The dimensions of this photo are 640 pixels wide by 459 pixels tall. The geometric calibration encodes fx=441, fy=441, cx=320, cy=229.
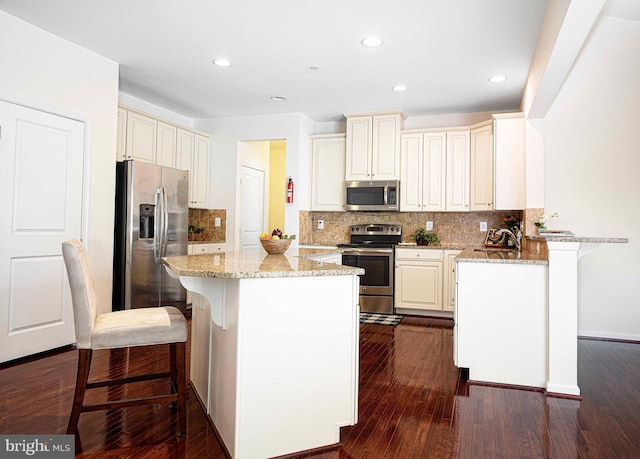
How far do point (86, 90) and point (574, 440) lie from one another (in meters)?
4.34

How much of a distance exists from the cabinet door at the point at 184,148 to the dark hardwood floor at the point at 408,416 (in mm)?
2650

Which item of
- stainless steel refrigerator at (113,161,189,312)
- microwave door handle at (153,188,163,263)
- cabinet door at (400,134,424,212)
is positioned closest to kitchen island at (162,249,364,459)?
stainless steel refrigerator at (113,161,189,312)

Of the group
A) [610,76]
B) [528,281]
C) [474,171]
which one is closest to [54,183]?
[528,281]

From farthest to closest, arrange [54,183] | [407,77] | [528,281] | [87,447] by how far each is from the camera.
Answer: [407,77]
[54,183]
[528,281]
[87,447]

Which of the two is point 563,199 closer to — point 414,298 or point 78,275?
point 414,298

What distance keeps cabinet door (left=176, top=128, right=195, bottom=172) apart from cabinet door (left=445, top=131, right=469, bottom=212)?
326 centimetres

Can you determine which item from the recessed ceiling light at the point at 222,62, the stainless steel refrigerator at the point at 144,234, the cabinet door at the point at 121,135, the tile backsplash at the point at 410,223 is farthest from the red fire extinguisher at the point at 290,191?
the cabinet door at the point at 121,135

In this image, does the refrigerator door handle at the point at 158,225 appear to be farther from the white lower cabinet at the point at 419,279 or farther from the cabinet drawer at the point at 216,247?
the white lower cabinet at the point at 419,279

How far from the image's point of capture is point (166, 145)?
5.17 metres

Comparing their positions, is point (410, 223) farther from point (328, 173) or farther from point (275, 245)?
point (275, 245)

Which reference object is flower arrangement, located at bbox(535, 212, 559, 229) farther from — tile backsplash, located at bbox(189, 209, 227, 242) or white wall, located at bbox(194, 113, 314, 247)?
tile backsplash, located at bbox(189, 209, 227, 242)

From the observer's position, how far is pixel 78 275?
2.07m

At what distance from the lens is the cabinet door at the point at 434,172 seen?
18.1 feet

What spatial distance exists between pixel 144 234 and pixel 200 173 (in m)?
1.71
